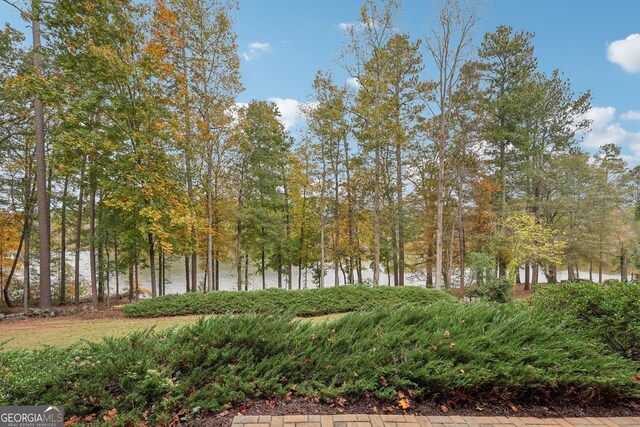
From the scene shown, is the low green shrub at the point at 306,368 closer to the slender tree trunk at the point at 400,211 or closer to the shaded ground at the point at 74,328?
the shaded ground at the point at 74,328

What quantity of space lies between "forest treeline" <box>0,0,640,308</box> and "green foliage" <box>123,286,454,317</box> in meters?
1.84

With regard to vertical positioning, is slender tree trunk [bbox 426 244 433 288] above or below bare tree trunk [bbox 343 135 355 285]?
below

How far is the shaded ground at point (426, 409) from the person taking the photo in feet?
7.50

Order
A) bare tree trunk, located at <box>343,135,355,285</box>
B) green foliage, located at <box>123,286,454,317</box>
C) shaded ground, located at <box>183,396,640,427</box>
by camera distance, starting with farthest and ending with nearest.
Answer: bare tree trunk, located at <box>343,135,355,285</box> < green foliage, located at <box>123,286,454,317</box> < shaded ground, located at <box>183,396,640,427</box>

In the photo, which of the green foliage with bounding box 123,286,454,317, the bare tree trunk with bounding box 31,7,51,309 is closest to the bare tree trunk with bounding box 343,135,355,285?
the green foliage with bounding box 123,286,454,317

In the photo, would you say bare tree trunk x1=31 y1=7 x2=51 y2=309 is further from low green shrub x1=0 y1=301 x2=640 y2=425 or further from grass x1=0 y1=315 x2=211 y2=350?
low green shrub x1=0 y1=301 x2=640 y2=425

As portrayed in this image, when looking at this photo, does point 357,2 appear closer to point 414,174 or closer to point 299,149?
point 299,149

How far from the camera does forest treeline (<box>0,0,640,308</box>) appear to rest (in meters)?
7.94

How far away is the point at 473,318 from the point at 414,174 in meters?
11.4

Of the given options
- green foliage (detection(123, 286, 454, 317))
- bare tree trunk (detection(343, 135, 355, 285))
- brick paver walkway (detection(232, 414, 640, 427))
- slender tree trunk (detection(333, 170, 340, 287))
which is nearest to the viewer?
brick paver walkway (detection(232, 414, 640, 427))

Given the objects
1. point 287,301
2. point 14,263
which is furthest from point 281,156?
point 14,263

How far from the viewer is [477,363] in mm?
2631

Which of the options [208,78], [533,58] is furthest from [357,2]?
[533,58]

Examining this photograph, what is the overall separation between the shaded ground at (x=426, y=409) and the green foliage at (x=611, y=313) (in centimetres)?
88
